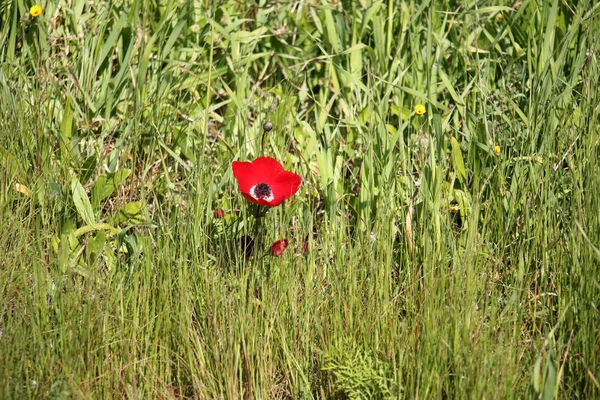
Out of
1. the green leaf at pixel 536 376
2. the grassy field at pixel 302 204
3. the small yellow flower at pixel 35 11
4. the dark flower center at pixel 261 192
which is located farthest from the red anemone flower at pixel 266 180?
the small yellow flower at pixel 35 11

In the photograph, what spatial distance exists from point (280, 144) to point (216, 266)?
619 millimetres

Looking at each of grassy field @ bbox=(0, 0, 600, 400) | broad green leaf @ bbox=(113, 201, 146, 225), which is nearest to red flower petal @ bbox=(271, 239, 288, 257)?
grassy field @ bbox=(0, 0, 600, 400)

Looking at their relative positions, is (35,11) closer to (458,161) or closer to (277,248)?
(277,248)

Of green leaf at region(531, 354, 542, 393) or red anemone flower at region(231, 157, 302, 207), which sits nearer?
green leaf at region(531, 354, 542, 393)

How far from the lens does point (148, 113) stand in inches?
120

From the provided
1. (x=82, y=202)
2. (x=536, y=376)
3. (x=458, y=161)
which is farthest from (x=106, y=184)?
(x=536, y=376)

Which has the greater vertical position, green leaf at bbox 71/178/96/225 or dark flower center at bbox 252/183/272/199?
dark flower center at bbox 252/183/272/199

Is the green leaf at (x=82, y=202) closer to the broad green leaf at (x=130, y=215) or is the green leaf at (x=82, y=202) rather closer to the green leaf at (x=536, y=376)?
the broad green leaf at (x=130, y=215)

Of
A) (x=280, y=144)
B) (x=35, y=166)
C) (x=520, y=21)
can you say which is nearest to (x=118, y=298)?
(x=35, y=166)

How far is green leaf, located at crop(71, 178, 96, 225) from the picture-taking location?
2684 millimetres

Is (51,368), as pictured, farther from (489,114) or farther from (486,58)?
(486,58)

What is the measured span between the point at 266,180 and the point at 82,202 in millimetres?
629

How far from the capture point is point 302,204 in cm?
279

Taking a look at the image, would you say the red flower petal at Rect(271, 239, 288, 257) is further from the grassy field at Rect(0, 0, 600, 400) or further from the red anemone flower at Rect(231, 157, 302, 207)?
the red anemone flower at Rect(231, 157, 302, 207)
